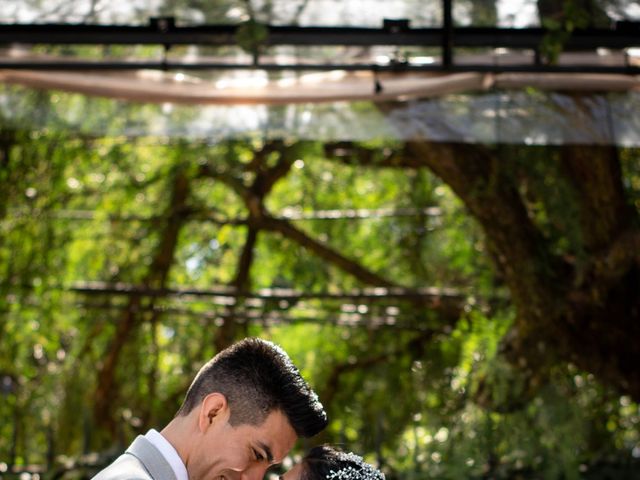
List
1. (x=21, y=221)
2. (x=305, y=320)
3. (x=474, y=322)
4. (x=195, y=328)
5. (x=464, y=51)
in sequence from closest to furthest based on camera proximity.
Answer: (x=464, y=51), (x=474, y=322), (x=21, y=221), (x=305, y=320), (x=195, y=328)

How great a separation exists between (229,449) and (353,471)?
1.73ft

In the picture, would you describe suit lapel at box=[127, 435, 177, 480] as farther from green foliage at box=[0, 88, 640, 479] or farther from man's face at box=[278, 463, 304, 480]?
green foliage at box=[0, 88, 640, 479]

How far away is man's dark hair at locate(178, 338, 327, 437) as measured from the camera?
6.78 feet

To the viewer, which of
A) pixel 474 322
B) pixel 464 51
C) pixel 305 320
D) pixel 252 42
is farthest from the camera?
pixel 305 320

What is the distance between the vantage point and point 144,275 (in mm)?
6961

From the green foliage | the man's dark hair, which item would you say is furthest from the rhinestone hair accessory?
the green foliage

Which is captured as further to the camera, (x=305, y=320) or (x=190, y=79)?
(x=305, y=320)

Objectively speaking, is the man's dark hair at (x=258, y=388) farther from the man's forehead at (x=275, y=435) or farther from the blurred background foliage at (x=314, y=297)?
the blurred background foliage at (x=314, y=297)

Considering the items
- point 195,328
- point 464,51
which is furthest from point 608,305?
point 195,328

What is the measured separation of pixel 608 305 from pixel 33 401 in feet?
11.8

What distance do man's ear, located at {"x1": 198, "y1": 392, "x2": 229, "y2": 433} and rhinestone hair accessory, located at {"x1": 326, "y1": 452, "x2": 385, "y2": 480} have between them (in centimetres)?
49

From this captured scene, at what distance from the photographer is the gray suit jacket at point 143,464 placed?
Answer: 6.41ft

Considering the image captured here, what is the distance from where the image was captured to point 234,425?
6.73ft

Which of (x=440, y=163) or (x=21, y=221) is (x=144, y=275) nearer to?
(x=21, y=221)
